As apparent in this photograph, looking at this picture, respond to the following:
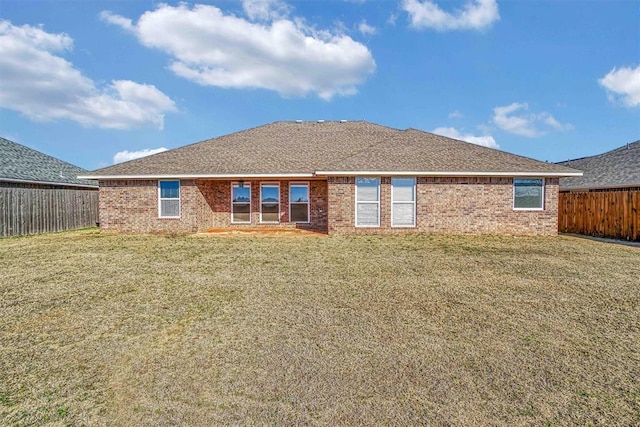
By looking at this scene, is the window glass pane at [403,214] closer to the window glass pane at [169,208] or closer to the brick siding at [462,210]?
the brick siding at [462,210]

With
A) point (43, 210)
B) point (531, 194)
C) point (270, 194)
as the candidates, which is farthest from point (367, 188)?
point (43, 210)

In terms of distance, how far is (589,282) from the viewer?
258 inches

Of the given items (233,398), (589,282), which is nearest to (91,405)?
(233,398)

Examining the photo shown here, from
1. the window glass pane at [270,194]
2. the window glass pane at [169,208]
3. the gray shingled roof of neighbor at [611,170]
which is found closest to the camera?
the window glass pane at [169,208]

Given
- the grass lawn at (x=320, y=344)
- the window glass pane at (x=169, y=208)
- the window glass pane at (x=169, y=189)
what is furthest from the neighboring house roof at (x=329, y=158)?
the grass lawn at (x=320, y=344)

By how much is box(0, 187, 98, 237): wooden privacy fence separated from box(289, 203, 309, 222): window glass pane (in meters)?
11.0

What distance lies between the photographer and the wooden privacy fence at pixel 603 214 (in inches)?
488

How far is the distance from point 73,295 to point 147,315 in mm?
2015

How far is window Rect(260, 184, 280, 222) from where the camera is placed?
1591 cm

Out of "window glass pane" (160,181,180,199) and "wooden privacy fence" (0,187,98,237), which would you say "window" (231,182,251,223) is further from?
"wooden privacy fence" (0,187,98,237)

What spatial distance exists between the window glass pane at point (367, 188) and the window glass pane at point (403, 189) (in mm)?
741

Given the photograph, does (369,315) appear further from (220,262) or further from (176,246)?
(176,246)

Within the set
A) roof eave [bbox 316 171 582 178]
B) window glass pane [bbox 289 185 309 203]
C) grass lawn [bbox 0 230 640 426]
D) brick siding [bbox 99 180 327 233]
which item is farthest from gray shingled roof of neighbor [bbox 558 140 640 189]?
window glass pane [bbox 289 185 309 203]

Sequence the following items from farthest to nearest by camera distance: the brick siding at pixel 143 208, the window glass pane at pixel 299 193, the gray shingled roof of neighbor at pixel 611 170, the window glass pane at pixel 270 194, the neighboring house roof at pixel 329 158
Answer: the window glass pane at pixel 270 194 → the window glass pane at pixel 299 193 → the gray shingled roof of neighbor at pixel 611 170 → the brick siding at pixel 143 208 → the neighboring house roof at pixel 329 158
